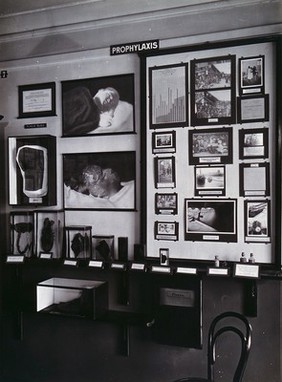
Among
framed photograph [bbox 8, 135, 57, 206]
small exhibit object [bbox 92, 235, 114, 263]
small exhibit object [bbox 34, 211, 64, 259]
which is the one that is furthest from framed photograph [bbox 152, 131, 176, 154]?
small exhibit object [bbox 34, 211, 64, 259]

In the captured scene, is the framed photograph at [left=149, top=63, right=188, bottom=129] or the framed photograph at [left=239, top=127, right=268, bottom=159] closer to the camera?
the framed photograph at [left=239, top=127, right=268, bottom=159]

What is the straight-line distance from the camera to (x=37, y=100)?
3.68m

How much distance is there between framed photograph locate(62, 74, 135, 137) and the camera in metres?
3.38

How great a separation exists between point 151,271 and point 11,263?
131 centimetres

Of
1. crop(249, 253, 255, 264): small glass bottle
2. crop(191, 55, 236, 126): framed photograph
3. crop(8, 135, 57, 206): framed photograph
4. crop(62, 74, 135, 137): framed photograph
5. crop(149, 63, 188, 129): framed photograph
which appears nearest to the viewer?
crop(249, 253, 255, 264): small glass bottle

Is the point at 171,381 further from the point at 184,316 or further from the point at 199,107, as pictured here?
the point at 199,107

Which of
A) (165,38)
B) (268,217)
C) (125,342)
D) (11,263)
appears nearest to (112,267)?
(125,342)

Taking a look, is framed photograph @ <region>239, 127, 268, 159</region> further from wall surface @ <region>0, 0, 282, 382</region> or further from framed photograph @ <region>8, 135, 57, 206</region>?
framed photograph @ <region>8, 135, 57, 206</region>

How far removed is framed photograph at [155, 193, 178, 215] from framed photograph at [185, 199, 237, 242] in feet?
0.34

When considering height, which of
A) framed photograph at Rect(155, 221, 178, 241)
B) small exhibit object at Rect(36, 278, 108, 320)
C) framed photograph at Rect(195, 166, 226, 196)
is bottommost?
small exhibit object at Rect(36, 278, 108, 320)

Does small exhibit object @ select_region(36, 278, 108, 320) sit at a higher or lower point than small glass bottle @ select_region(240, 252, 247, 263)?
lower

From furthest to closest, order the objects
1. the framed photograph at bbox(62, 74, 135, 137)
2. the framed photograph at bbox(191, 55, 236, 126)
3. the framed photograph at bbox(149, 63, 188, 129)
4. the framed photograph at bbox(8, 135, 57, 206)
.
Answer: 1. the framed photograph at bbox(8, 135, 57, 206)
2. the framed photograph at bbox(62, 74, 135, 137)
3. the framed photograph at bbox(149, 63, 188, 129)
4. the framed photograph at bbox(191, 55, 236, 126)

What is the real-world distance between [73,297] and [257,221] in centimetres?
168

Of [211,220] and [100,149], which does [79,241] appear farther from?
[211,220]
